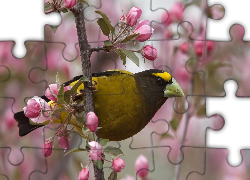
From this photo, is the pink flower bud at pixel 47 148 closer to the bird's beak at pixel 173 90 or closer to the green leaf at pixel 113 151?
the green leaf at pixel 113 151

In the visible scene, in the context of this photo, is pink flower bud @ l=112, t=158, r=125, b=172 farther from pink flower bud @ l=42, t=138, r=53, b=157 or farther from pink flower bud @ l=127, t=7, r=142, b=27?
pink flower bud @ l=127, t=7, r=142, b=27

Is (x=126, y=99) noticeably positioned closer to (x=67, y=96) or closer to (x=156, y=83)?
(x=156, y=83)

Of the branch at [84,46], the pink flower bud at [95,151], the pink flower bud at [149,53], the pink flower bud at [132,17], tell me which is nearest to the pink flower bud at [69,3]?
the branch at [84,46]

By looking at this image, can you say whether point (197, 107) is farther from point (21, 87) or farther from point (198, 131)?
point (21, 87)

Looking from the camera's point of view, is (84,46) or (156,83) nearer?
(84,46)

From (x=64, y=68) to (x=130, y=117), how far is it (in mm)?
719

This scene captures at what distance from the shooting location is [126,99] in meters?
1.52

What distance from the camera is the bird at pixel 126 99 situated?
1.48 m

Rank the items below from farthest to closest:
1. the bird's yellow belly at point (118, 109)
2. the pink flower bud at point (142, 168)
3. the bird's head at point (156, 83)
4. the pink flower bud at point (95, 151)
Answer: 1. the bird's head at point (156, 83)
2. the bird's yellow belly at point (118, 109)
3. the pink flower bud at point (142, 168)
4. the pink flower bud at point (95, 151)

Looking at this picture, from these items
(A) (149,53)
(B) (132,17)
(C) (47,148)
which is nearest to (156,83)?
(A) (149,53)

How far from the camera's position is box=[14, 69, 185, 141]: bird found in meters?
1.48

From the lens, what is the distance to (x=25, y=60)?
198 centimetres

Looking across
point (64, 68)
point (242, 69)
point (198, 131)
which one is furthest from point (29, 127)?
point (242, 69)
